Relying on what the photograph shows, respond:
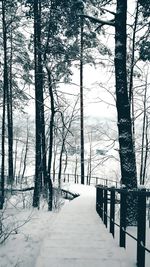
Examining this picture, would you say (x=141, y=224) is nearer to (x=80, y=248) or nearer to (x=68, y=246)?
(x=80, y=248)

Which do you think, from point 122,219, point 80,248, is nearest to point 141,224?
point 122,219

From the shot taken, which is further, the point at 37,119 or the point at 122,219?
the point at 37,119

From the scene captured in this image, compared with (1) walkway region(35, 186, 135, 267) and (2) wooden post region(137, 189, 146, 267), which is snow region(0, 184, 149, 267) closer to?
(1) walkway region(35, 186, 135, 267)

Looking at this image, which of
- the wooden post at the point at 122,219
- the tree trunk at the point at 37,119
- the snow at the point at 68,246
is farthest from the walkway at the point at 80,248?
the tree trunk at the point at 37,119

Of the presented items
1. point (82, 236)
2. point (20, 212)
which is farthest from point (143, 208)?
point (20, 212)

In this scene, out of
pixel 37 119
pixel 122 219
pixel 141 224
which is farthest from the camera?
pixel 37 119

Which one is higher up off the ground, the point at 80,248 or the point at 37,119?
the point at 37,119

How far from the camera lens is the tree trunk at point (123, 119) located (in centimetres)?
859

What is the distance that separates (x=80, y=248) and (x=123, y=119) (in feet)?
13.7

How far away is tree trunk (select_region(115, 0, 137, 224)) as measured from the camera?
8586 mm

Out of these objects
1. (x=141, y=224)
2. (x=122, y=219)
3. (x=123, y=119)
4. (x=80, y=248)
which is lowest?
(x=80, y=248)

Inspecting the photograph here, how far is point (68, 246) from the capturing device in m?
5.55

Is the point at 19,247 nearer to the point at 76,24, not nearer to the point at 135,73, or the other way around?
the point at 76,24

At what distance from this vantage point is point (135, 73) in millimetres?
16781
